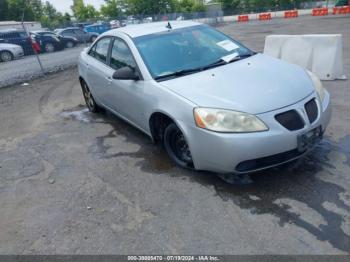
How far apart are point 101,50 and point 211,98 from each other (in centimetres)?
279

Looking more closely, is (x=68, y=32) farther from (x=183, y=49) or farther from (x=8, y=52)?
(x=183, y=49)

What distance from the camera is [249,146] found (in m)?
2.98

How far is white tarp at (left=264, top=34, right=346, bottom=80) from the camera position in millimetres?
6746

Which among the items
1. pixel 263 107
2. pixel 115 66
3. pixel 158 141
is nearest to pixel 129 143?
pixel 158 141

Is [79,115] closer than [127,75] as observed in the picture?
No

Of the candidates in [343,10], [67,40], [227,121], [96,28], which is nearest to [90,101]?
[227,121]

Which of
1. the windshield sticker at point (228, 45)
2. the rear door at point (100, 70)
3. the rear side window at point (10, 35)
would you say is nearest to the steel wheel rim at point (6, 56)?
the rear side window at point (10, 35)

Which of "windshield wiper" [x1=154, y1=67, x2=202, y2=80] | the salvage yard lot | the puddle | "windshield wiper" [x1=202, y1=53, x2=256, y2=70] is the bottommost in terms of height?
the puddle

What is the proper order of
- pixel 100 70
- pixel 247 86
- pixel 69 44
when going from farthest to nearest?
pixel 69 44, pixel 100 70, pixel 247 86

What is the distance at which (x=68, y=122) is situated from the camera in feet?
20.2

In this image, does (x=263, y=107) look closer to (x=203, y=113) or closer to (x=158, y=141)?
(x=203, y=113)

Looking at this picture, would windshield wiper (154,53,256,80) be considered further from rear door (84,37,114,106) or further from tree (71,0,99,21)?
tree (71,0,99,21)

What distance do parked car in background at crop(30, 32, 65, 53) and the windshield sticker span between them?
19538 mm

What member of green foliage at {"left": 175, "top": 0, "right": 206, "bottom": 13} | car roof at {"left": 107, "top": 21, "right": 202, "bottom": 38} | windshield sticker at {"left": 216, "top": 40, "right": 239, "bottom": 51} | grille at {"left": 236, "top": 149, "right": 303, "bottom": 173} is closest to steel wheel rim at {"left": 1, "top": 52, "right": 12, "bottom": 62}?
car roof at {"left": 107, "top": 21, "right": 202, "bottom": 38}
